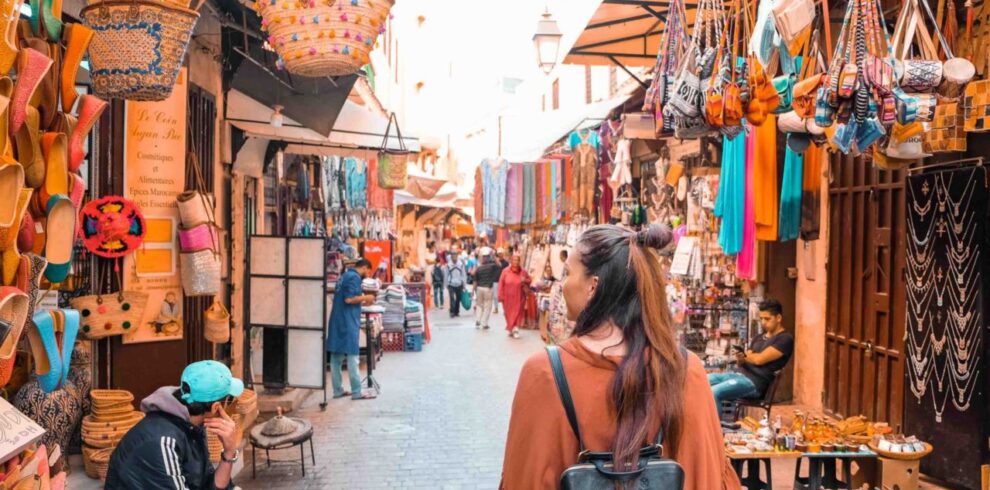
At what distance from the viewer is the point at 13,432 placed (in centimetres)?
222

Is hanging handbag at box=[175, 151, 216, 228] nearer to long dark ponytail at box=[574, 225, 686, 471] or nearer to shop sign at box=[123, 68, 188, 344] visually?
shop sign at box=[123, 68, 188, 344]

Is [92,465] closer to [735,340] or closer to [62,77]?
[62,77]

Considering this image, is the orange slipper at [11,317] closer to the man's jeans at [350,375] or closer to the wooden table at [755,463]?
the wooden table at [755,463]

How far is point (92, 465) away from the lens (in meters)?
5.36

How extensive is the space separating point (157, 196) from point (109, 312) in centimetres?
103

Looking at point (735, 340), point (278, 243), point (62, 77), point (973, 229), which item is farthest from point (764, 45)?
point (278, 243)

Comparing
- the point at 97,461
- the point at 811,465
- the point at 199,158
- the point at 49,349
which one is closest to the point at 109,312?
the point at 97,461

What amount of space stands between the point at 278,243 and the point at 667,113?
5.54m

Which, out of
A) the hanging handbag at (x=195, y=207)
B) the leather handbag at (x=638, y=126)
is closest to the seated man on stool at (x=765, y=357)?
the hanging handbag at (x=195, y=207)

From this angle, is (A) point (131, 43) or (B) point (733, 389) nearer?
(A) point (131, 43)

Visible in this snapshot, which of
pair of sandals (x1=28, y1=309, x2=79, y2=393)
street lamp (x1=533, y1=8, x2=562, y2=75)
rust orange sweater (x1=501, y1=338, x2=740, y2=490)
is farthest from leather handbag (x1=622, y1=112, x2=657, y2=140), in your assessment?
rust orange sweater (x1=501, y1=338, x2=740, y2=490)

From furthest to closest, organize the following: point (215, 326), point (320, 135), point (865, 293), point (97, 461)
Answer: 1. point (320, 135)
2. point (865, 293)
3. point (215, 326)
4. point (97, 461)

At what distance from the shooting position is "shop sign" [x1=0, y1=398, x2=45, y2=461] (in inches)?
85.6

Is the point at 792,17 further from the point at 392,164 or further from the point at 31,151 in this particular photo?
the point at 392,164
